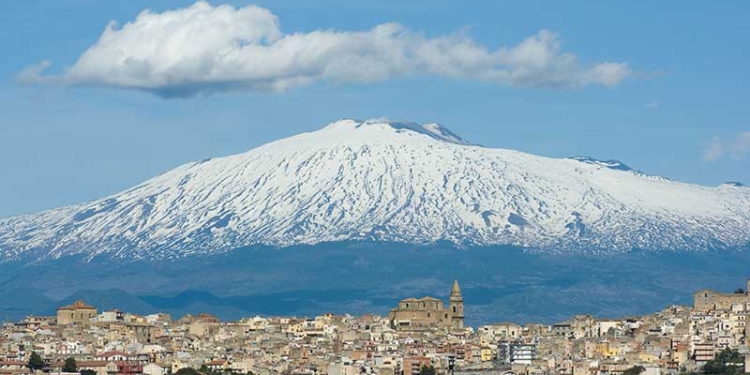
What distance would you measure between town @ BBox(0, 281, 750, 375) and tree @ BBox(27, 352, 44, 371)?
0.09 metres

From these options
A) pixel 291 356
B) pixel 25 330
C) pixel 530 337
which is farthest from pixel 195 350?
pixel 530 337

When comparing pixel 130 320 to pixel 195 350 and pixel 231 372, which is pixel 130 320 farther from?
pixel 231 372

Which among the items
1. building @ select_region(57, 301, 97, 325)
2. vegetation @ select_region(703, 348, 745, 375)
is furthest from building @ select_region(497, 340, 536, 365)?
building @ select_region(57, 301, 97, 325)

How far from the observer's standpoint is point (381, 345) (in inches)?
4395

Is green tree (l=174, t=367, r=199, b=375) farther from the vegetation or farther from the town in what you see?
the vegetation

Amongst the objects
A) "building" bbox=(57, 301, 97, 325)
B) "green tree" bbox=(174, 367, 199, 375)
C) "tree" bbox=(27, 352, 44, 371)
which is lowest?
"green tree" bbox=(174, 367, 199, 375)

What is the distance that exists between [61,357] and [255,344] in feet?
43.1

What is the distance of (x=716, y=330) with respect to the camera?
107250mm

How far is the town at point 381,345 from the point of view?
3922 inches

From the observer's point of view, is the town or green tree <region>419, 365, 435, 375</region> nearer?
the town

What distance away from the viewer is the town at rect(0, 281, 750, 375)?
3922 inches

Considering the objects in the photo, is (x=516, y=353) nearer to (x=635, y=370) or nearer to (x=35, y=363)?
(x=635, y=370)

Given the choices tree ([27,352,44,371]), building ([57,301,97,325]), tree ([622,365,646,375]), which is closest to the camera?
tree ([622,365,646,375])

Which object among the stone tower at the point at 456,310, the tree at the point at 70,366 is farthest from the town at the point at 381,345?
the stone tower at the point at 456,310
